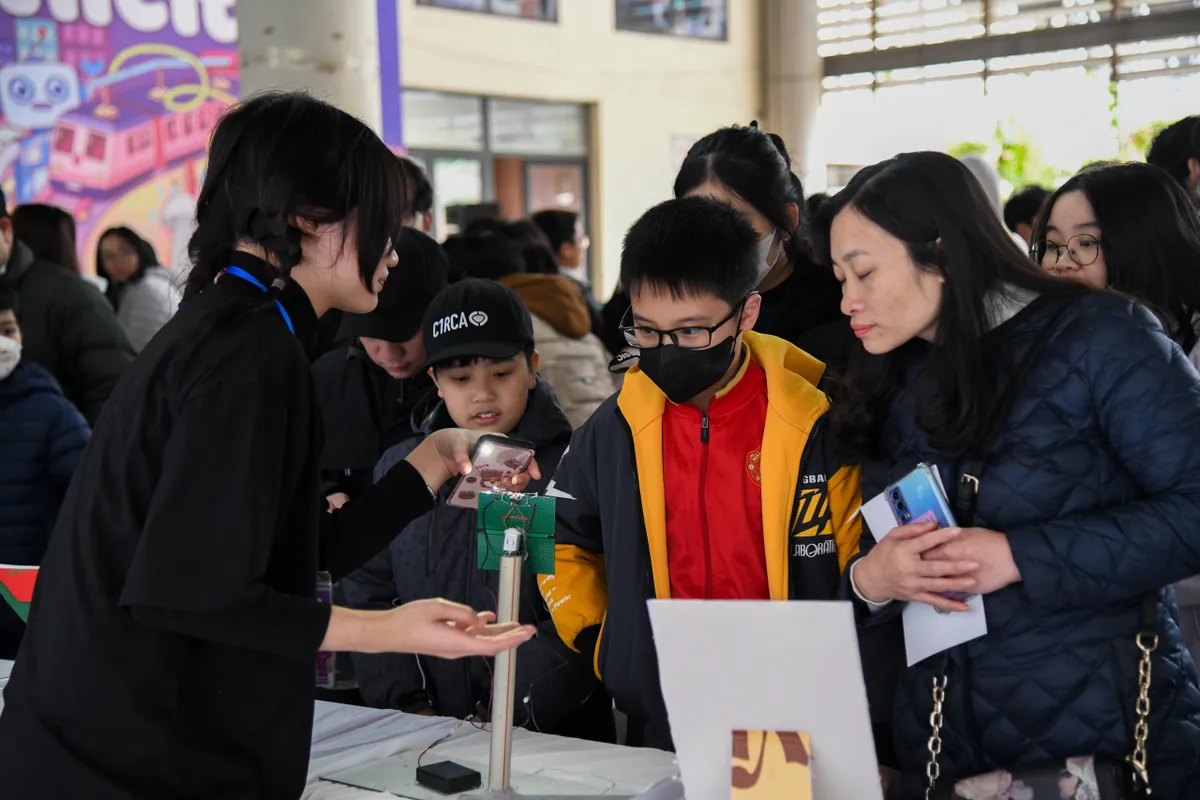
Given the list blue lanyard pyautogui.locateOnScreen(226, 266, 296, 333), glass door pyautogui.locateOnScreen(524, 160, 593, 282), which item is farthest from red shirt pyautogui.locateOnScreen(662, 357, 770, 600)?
glass door pyautogui.locateOnScreen(524, 160, 593, 282)

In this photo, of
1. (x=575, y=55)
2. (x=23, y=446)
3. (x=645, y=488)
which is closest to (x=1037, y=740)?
(x=645, y=488)

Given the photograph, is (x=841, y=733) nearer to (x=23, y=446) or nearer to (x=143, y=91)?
(x=23, y=446)

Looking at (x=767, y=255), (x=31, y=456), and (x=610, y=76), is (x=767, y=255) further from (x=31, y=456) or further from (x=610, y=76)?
(x=610, y=76)

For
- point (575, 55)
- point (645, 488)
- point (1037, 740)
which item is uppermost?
point (575, 55)

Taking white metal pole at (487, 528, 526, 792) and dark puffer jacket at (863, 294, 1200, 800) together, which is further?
white metal pole at (487, 528, 526, 792)

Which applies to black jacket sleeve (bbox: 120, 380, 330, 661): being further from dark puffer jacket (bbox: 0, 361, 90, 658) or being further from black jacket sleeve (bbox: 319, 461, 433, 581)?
dark puffer jacket (bbox: 0, 361, 90, 658)

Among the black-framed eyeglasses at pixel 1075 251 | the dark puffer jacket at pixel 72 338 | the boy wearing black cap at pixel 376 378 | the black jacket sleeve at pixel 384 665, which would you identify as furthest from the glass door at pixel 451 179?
the black-framed eyeglasses at pixel 1075 251

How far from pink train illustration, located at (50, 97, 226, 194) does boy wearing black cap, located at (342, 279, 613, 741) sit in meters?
6.37

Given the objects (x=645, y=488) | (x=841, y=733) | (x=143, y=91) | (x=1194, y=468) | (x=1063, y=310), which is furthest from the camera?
(x=143, y=91)

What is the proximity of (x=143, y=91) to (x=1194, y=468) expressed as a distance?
814cm

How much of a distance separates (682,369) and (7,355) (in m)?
1.93

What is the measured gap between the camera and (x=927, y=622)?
1.60 m

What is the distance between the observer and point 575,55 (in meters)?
12.6

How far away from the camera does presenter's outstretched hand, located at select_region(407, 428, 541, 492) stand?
1778 millimetres
